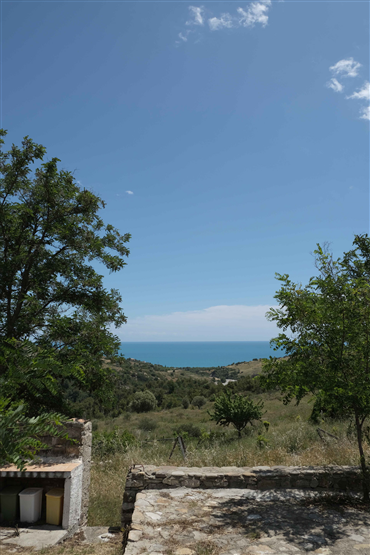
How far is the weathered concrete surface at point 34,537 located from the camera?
6.14 meters

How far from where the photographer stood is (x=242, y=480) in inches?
264

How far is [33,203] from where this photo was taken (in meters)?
10.9

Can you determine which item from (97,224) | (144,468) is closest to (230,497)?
(144,468)

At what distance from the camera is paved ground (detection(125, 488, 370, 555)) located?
432cm

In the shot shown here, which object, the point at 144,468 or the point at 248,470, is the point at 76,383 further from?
the point at 248,470

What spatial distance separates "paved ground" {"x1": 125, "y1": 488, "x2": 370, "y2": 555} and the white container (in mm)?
2543

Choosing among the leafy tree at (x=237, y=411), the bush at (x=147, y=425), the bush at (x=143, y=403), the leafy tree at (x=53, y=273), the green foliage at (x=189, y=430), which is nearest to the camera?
the leafy tree at (x=53, y=273)

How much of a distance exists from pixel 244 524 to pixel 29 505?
4.69 meters

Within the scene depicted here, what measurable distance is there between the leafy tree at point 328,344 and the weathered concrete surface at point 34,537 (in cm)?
499

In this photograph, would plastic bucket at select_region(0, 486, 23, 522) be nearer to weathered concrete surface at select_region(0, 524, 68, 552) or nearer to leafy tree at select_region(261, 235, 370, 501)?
weathered concrete surface at select_region(0, 524, 68, 552)

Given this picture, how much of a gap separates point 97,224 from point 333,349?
30.6ft

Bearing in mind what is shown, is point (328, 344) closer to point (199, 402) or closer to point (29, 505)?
point (29, 505)

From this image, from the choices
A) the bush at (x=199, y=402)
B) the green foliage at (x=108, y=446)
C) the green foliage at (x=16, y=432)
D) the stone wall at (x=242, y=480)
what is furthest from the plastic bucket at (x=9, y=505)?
the bush at (x=199, y=402)

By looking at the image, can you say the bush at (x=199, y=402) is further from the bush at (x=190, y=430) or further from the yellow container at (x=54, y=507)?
the yellow container at (x=54, y=507)
